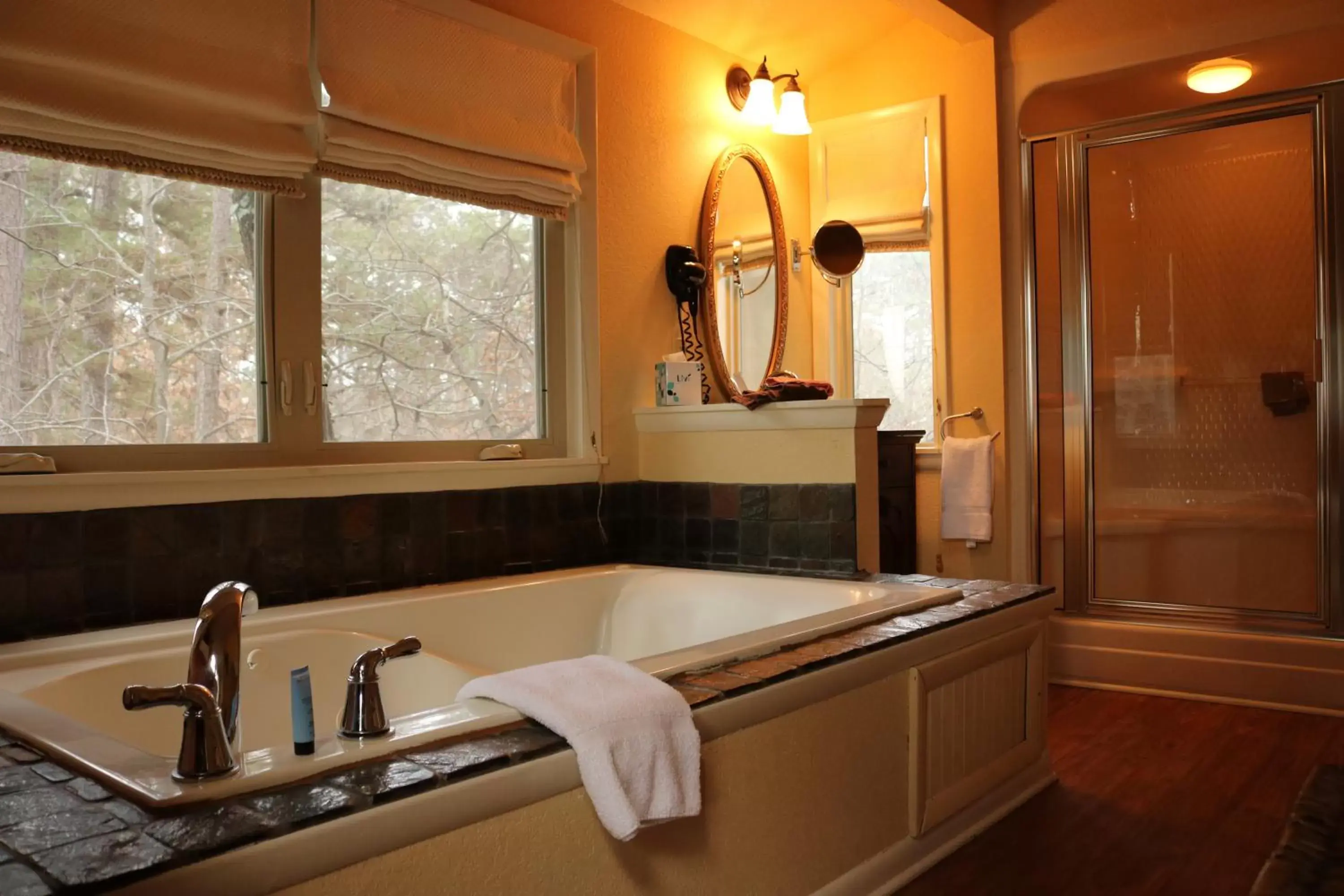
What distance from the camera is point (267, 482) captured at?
2369 millimetres

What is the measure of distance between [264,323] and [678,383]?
1.26 metres

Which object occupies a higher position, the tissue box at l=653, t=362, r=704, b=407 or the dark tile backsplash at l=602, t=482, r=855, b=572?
the tissue box at l=653, t=362, r=704, b=407

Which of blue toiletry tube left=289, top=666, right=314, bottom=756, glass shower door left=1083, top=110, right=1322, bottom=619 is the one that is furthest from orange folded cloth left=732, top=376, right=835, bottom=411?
blue toiletry tube left=289, top=666, right=314, bottom=756

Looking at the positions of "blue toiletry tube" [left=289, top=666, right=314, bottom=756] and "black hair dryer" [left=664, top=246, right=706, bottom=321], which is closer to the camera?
"blue toiletry tube" [left=289, top=666, right=314, bottom=756]

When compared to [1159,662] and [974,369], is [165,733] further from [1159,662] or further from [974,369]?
[1159,662]

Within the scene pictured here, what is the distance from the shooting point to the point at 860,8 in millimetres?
3756

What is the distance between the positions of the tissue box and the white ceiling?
111 cm

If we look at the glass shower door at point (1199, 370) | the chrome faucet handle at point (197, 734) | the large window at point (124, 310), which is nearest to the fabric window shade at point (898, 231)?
the glass shower door at point (1199, 370)

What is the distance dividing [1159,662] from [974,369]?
117cm

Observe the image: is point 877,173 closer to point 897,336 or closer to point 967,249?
point 967,249

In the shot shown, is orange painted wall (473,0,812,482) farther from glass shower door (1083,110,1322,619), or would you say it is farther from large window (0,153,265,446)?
glass shower door (1083,110,1322,619)

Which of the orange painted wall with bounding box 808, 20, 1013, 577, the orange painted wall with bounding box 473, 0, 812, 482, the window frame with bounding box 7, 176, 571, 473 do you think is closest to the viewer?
the window frame with bounding box 7, 176, 571, 473

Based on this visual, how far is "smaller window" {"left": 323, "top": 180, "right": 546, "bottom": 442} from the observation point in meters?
2.60

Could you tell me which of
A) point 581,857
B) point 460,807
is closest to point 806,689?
point 581,857
